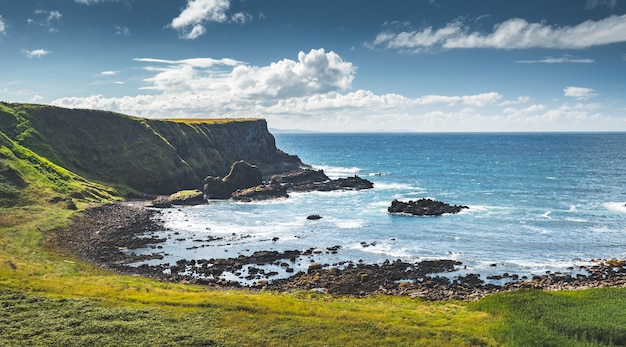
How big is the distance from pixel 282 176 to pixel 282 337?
12208 centimetres

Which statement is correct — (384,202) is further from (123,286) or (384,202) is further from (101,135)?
(101,135)

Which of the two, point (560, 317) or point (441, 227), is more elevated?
point (560, 317)

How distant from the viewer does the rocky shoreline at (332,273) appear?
58.3 metres

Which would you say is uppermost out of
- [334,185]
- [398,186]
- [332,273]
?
[334,185]

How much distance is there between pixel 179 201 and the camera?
4520 inches

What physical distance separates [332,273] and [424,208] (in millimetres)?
47403

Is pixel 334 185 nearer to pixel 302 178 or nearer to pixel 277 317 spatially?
pixel 302 178

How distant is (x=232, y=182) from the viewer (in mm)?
132625

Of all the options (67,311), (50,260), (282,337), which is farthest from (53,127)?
(282,337)

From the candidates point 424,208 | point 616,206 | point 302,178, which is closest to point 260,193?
point 302,178

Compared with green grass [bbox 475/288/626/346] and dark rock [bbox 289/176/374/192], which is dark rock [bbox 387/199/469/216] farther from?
green grass [bbox 475/288/626/346]

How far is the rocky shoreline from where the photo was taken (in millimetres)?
58281

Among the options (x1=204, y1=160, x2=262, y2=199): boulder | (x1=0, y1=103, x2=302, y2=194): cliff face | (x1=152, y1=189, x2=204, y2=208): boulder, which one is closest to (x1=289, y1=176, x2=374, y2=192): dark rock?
(x1=204, y1=160, x2=262, y2=199): boulder

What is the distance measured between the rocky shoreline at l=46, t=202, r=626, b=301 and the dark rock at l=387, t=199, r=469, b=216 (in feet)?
104
